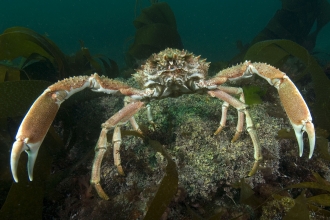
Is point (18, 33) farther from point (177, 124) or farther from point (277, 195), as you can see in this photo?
point (277, 195)

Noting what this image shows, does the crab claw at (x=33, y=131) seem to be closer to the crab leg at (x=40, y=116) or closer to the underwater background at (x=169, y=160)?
the crab leg at (x=40, y=116)

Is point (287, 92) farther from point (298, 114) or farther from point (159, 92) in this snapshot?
point (159, 92)

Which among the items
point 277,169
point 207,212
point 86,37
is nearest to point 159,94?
point 207,212

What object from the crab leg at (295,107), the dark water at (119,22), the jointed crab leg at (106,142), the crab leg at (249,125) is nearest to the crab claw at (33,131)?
the jointed crab leg at (106,142)

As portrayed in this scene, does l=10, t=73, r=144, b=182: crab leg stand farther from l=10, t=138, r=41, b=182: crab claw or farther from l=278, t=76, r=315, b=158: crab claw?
l=278, t=76, r=315, b=158: crab claw

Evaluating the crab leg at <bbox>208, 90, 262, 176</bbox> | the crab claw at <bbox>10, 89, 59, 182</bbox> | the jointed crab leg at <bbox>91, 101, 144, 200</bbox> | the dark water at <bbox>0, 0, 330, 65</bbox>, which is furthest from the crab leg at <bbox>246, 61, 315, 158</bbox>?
the dark water at <bbox>0, 0, 330, 65</bbox>

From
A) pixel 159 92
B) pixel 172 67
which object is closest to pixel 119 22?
pixel 159 92

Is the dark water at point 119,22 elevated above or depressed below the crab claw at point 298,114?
above
